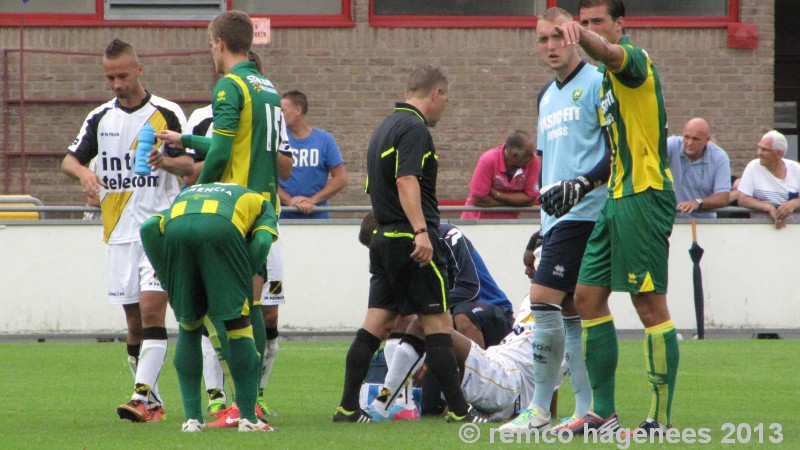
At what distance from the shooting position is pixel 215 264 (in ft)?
20.3

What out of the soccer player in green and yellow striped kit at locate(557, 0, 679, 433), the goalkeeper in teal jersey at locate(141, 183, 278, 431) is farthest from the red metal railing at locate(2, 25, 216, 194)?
the soccer player in green and yellow striped kit at locate(557, 0, 679, 433)

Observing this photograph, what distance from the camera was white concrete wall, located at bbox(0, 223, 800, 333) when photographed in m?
13.2

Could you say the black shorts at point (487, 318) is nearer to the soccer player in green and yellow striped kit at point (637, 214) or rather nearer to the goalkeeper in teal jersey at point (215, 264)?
the soccer player in green and yellow striped kit at point (637, 214)

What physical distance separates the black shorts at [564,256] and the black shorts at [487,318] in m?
1.75

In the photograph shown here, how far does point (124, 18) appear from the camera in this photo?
17000 millimetres

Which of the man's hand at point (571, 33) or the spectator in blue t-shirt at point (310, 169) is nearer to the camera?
the man's hand at point (571, 33)

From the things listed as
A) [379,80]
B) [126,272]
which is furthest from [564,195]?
[379,80]

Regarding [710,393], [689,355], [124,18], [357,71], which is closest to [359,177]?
[357,71]

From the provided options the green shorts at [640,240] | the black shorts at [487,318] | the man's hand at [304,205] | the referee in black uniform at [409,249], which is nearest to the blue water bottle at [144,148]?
the referee in black uniform at [409,249]

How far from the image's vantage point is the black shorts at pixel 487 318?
845 cm

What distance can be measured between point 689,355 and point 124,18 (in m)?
9.20

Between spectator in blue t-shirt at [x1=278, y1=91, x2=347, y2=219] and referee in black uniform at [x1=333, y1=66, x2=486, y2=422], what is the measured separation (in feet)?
16.0

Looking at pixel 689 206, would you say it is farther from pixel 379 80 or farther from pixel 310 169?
pixel 379 80

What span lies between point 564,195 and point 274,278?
2404mm
